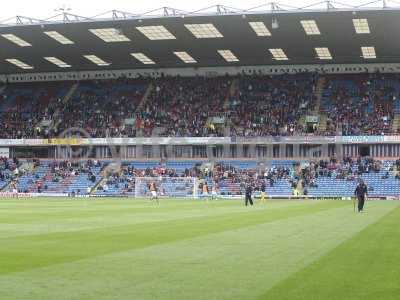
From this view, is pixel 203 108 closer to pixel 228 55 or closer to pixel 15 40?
pixel 228 55

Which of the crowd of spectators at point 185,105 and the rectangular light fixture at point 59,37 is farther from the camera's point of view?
the crowd of spectators at point 185,105

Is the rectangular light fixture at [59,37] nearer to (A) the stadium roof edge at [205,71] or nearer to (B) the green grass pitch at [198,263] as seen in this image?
(A) the stadium roof edge at [205,71]

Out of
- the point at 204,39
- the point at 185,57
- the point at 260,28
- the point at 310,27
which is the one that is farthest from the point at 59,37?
the point at 310,27

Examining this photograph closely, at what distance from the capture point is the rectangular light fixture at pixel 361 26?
2431 inches

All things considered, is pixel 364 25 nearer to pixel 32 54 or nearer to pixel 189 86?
pixel 189 86

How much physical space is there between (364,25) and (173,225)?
43.7m

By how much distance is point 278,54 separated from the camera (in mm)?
76375

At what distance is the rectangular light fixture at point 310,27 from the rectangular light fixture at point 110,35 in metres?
17.6

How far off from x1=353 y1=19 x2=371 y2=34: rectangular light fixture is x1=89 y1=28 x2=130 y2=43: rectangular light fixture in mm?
22168

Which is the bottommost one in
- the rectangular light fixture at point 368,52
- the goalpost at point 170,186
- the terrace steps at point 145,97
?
the goalpost at point 170,186

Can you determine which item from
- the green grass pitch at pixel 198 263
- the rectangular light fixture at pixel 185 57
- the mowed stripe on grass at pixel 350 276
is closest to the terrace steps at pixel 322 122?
the rectangular light fixture at pixel 185 57

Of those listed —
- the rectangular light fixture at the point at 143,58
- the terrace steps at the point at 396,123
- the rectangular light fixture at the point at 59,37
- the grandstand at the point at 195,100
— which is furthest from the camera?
the rectangular light fixture at the point at 143,58

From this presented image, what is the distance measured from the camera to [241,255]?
14.9 meters

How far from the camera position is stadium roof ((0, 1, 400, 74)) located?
6116 cm
